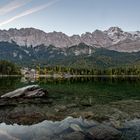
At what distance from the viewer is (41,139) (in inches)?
976

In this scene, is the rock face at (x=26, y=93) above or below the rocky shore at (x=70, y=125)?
above

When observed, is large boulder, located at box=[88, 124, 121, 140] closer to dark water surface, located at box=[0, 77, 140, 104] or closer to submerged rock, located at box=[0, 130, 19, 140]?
submerged rock, located at box=[0, 130, 19, 140]

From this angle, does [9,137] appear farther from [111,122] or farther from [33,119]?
[111,122]

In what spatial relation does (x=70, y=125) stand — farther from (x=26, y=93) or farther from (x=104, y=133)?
(x=26, y=93)

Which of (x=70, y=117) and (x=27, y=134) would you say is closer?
(x=27, y=134)

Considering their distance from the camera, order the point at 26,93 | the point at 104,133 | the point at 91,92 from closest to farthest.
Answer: the point at 104,133
the point at 26,93
the point at 91,92

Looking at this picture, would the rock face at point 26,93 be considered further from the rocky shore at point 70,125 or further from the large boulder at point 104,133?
the large boulder at point 104,133

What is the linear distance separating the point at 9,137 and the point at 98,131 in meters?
8.20

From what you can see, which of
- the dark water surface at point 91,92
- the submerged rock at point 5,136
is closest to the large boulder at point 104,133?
the submerged rock at point 5,136

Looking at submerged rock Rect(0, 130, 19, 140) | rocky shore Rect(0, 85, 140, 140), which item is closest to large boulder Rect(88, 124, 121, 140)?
rocky shore Rect(0, 85, 140, 140)

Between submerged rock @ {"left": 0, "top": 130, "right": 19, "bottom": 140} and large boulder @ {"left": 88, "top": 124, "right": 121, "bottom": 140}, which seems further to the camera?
large boulder @ {"left": 88, "top": 124, "right": 121, "bottom": 140}

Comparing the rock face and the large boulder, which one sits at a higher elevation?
the rock face

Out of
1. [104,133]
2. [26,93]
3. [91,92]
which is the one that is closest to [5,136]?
[104,133]

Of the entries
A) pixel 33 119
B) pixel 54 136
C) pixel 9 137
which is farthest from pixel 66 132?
pixel 33 119
